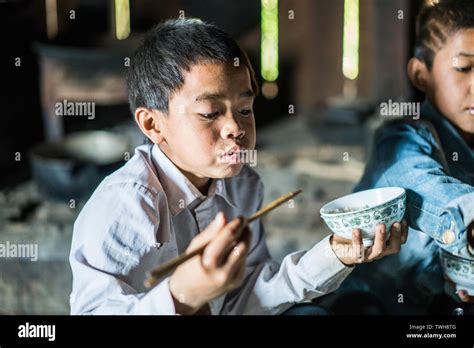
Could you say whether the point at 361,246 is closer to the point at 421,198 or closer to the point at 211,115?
the point at 421,198

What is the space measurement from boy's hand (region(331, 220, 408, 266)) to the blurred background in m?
0.28

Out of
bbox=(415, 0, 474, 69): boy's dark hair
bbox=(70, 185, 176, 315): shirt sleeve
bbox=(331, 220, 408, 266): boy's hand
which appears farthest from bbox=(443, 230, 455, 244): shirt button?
bbox=(70, 185, 176, 315): shirt sleeve

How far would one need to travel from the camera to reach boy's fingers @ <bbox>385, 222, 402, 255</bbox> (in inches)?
50.0

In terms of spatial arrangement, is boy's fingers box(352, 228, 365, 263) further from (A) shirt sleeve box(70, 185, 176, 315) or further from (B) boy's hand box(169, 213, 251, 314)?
(A) shirt sleeve box(70, 185, 176, 315)

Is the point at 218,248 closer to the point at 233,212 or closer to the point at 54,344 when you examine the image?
the point at 233,212

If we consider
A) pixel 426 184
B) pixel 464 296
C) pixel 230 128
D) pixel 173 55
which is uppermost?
pixel 173 55

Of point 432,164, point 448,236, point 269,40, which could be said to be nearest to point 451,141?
point 432,164

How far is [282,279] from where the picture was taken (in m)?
1.29

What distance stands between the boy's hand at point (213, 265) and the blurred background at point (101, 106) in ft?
1.46

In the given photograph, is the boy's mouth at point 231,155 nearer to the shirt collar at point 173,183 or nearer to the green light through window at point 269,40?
the shirt collar at point 173,183

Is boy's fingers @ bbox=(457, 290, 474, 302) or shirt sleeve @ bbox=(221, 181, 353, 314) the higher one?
shirt sleeve @ bbox=(221, 181, 353, 314)

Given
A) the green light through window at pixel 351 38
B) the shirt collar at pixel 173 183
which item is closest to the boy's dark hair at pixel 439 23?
the green light through window at pixel 351 38

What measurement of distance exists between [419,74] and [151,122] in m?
0.58

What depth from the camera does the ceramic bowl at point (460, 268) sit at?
4.40ft
